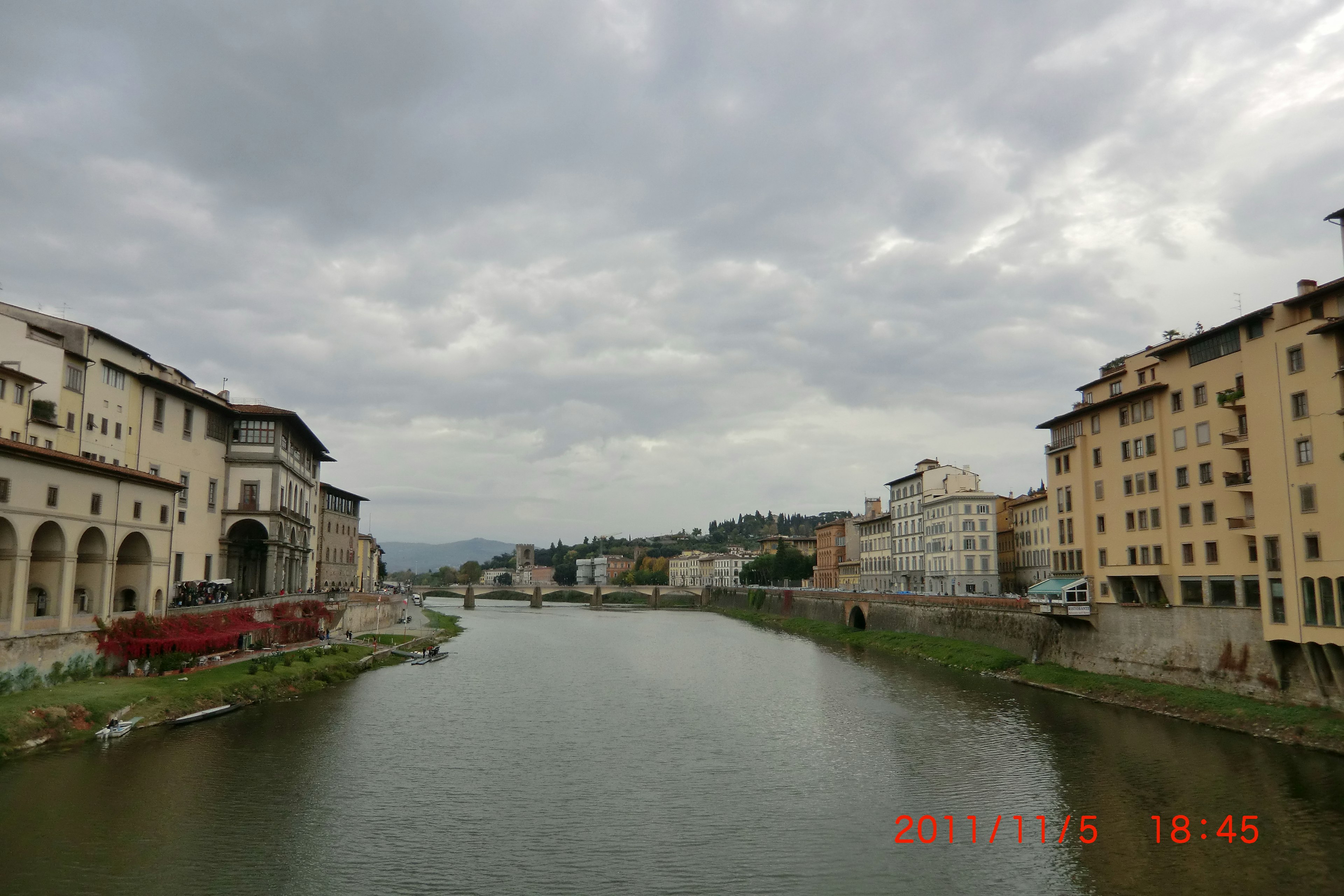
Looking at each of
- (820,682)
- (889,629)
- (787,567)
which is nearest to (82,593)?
(820,682)

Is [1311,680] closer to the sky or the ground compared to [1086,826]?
closer to the sky

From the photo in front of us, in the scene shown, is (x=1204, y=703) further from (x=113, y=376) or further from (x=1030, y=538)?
(x=113, y=376)

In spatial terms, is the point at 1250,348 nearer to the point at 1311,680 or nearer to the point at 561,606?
Answer: the point at 1311,680

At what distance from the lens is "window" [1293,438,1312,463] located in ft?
117

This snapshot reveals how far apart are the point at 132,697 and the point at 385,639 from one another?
42.1 meters

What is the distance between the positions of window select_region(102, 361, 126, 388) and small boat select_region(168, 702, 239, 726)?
22.9 m

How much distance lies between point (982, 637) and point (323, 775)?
51849 mm

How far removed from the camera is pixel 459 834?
2495cm

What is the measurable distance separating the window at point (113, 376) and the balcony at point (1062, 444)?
6227 centimetres

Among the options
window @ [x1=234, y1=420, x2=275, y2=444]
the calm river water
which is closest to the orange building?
the calm river water

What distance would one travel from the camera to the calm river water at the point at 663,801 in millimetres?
21484

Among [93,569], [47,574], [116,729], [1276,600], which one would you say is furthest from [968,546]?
[47,574]

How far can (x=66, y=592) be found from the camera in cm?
3922

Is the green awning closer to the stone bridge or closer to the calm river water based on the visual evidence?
the calm river water
